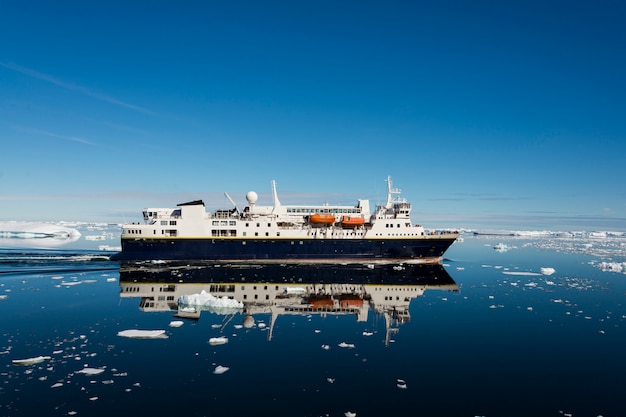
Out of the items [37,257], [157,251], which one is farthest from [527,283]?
[37,257]

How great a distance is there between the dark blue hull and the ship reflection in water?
61.7 inches

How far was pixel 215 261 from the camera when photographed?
49188 mm

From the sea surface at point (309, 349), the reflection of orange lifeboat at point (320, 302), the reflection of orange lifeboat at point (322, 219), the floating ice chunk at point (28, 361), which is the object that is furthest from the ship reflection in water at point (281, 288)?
the floating ice chunk at point (28, 361)

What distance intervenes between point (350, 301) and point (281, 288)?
724cm

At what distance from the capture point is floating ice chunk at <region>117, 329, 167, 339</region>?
19641 millimetres

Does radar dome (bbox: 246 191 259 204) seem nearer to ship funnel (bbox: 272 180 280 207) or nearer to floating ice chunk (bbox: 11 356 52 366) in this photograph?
ship funnel (bbox: 272 180 280 207)

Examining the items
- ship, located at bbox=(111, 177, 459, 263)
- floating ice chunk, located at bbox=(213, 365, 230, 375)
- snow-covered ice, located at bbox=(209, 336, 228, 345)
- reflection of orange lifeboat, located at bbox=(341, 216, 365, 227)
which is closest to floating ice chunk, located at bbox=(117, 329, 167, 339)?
snow-covered ice, located at bbox=(209, 336, 228, 345)

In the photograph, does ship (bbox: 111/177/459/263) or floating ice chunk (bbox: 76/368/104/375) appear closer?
floating ice chunk (bbox: 76/368/104/375)

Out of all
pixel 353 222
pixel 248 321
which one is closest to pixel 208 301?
pixel 248 321

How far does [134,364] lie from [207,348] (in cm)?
321

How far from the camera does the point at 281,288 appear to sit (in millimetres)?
34219

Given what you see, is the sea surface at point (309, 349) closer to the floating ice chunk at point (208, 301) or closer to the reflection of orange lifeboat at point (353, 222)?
the floating ice chunk at point (208, 301)

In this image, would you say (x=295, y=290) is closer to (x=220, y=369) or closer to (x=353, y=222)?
(x=220, y=369)

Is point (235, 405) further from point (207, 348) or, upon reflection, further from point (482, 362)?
point (482, 362)
